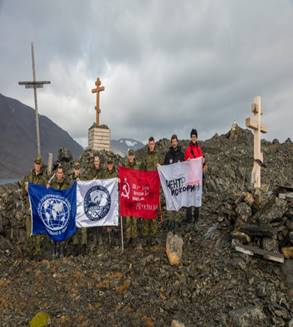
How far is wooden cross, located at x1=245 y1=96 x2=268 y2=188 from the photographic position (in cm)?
987

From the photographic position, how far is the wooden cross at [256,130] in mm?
9867

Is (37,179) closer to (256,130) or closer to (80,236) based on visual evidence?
(80,236)

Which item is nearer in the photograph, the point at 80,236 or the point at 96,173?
the point at 96,173

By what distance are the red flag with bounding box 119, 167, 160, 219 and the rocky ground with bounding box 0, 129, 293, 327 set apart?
1011 mm

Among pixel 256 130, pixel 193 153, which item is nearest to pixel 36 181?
pixel 193 153

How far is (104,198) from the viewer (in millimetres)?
9742

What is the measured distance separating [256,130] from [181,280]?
5.82 m

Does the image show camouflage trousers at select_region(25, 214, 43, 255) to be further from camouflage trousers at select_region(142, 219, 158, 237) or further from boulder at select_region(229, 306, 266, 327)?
boulder at select_region(229, 306, 266, 327)

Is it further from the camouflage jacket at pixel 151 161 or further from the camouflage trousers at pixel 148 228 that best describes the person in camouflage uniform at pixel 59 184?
the camouflage trousers at pixel 148 228

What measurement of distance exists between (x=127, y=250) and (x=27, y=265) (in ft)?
10.9

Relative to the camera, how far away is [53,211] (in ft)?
31.4

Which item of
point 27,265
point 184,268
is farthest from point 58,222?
point 184,268

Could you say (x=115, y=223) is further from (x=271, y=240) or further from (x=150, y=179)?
(x=271, y=240)

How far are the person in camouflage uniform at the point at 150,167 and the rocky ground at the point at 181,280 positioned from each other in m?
0.39
